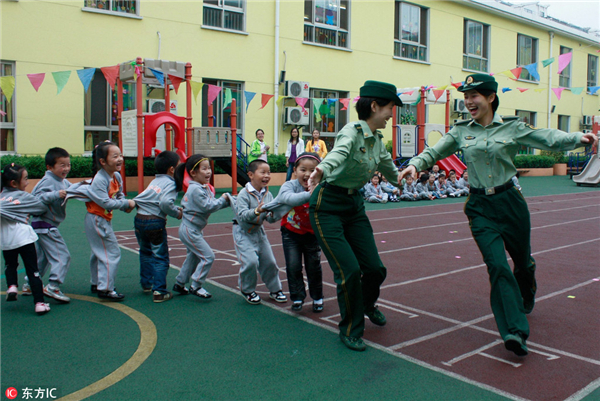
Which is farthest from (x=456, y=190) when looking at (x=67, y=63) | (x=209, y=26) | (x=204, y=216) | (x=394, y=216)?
(x=204, y=216)

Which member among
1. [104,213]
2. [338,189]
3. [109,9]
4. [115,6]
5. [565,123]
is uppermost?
[115,6]

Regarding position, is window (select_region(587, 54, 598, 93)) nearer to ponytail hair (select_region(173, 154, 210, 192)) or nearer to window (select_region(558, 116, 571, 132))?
window (select_region(558, 116, 571, 132))

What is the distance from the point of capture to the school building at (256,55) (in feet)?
44.7

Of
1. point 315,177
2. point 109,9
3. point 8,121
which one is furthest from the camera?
point 109,9

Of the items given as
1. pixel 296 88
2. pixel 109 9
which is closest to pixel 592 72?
pixel 296 88

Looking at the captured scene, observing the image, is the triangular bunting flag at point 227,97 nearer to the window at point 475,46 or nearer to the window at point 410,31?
the window at point 410,31

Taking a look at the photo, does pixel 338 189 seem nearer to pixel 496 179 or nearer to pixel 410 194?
pixel 496 179

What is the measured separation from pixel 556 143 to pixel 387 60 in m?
17.9

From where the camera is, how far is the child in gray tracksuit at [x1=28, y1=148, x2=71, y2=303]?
486 centimetres

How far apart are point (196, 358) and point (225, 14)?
14923 millimetres

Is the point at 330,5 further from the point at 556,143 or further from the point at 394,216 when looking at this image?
the point at 556,143

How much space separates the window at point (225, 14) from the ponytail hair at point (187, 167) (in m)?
12.4

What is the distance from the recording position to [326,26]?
62.5 ft

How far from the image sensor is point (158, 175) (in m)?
5.31
